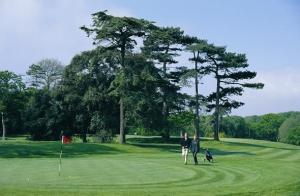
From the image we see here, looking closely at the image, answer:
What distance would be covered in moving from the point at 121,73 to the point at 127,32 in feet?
17.0

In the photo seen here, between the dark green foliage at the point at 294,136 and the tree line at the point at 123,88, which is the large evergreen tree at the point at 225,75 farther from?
the dark green foliage at the point at 294,136

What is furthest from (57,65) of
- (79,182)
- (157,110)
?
(79,182)

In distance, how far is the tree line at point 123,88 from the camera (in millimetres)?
61500

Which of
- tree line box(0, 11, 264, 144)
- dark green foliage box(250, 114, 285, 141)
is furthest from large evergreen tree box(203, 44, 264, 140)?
dark green foliage box(250, 114, 285, 141)

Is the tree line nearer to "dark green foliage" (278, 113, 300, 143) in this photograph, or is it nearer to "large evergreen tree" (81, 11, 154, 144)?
"large evergreen tree" (81, 11, 154, 144)

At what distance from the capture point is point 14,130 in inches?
3969

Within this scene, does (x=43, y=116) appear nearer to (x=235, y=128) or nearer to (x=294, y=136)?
(x=235, y=128)

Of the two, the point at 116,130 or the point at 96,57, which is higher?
the point at 96,57

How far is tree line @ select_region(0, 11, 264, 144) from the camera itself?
61500mm

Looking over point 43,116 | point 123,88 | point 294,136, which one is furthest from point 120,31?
point 294,136

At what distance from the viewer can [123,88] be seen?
197 feet

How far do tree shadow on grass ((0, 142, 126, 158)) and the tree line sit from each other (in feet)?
27.3

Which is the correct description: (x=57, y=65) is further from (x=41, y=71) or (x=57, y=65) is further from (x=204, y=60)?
(x=204, y=60)

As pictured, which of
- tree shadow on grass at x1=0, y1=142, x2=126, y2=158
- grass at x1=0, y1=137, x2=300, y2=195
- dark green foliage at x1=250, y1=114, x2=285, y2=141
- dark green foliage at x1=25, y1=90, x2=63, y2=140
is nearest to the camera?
grass at x1=0, y1=137, x2=300, y2=195
